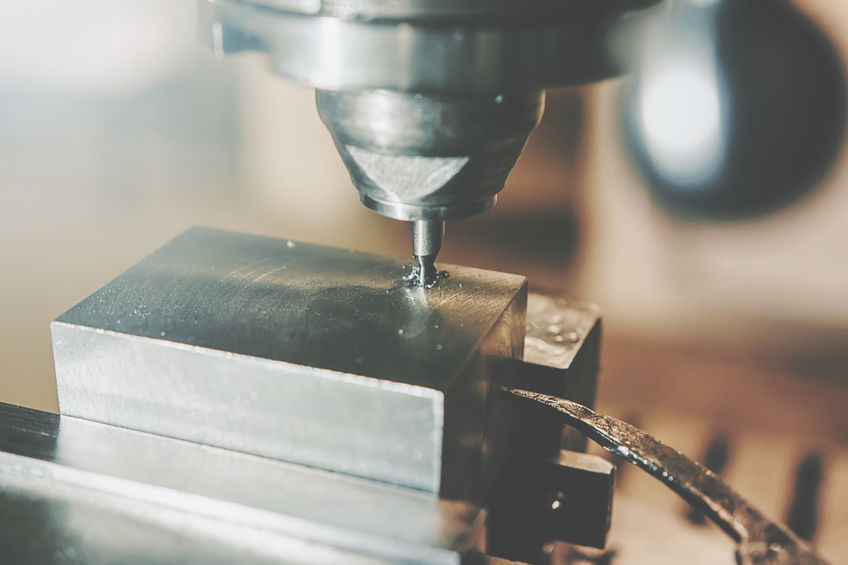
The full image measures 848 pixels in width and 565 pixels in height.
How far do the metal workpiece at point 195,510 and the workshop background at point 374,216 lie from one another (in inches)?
46.3

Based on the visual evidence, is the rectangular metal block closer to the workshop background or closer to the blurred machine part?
the blurred machine part

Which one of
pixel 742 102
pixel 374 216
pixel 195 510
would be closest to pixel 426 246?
pixel 195 510

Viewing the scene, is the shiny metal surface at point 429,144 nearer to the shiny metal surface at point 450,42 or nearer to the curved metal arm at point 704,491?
Answer: the shiny metal surface at point 450,42

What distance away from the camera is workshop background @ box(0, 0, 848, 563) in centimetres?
193

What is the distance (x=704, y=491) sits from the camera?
603 millimetres

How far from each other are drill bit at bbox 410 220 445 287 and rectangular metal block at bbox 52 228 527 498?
0.05 ft

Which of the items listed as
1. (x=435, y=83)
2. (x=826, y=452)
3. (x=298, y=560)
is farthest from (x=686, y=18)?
(x=298, y=560)

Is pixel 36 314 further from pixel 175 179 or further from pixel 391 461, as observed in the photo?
pixel 391 461

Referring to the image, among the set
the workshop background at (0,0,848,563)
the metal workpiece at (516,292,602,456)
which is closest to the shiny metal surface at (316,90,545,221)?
the metal workpiece at (516,292,602,456)

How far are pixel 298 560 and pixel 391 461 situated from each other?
96 mm

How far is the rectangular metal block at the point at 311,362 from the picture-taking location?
617 mm

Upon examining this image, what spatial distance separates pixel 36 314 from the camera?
170 cm

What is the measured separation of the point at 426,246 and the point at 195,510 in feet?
0.90

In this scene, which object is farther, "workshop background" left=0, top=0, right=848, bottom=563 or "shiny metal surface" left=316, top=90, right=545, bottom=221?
"workshop background" left=0, top=0, right=848, bottom=563
